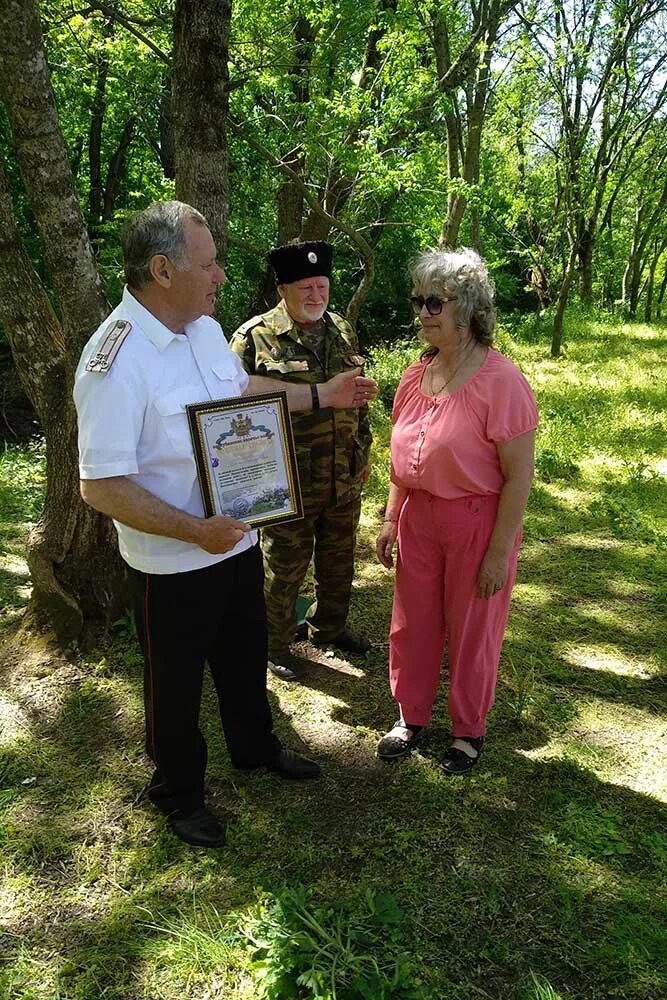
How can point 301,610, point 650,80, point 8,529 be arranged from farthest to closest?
point 650,80
point 8,529
point 301,610

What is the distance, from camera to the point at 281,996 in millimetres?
1988

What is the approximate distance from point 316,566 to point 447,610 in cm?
103

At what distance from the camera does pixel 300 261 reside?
9.91ft

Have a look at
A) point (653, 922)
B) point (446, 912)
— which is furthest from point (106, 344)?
point (653, 922)

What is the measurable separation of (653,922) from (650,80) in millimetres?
14154

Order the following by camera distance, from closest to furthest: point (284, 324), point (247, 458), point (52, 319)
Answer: point (247, 458), point (284, 324), point (52, 319)

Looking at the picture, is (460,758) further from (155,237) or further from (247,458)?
(155,237)

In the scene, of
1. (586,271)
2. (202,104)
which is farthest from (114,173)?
(202,104)

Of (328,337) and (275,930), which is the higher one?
(328,337)

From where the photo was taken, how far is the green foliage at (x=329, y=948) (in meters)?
1.97

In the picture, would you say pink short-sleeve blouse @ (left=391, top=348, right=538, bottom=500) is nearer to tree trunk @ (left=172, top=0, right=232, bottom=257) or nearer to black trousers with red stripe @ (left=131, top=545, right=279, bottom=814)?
black trousers with red stripe @ (left=131, top=545, right=279, bottom=814)

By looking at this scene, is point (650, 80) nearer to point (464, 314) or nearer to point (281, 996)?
point (464, 314)

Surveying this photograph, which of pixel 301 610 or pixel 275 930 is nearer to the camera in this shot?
pixel 275 930

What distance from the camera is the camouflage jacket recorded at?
317 cm
